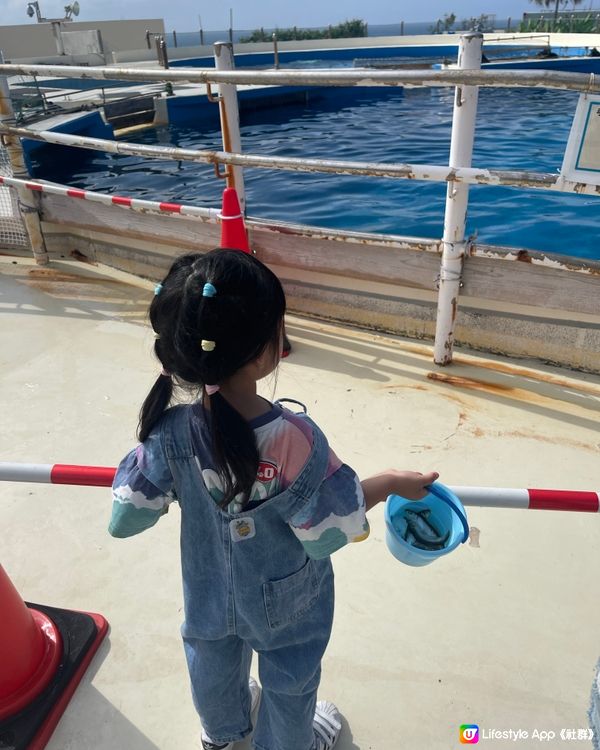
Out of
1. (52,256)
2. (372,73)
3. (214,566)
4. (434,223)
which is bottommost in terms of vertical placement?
(434,223)

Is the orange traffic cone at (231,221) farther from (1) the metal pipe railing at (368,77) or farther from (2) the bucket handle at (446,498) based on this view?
(2) the bucket handle at (446,498)

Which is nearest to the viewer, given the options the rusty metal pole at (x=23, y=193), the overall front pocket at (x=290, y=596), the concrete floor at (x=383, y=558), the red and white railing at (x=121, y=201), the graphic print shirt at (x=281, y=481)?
the graphic print shirt at (x=281, y=481)

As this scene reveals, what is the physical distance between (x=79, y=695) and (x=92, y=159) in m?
11.8

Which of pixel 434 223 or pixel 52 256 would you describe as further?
pixel 434 223

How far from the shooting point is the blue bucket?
1.22 m

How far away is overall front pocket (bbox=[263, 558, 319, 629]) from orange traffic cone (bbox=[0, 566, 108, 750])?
2.39 ft

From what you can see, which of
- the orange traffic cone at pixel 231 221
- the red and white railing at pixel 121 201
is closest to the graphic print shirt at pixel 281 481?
the orange traffic cone at pixel 231 221

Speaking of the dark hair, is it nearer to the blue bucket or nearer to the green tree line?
the blue bucket

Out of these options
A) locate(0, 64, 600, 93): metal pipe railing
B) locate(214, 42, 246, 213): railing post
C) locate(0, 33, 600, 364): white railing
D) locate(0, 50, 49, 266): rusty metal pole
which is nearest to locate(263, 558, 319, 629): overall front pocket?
locate(0, 33, 600, 364): white railing

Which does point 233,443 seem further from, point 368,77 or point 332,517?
point 368,77

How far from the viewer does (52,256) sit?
476 centimetres

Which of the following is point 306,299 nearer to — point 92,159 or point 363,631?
point 363,631

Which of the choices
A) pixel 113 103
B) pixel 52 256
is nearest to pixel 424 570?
pixel 52 256

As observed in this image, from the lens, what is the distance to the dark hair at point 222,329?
38.6 inches
